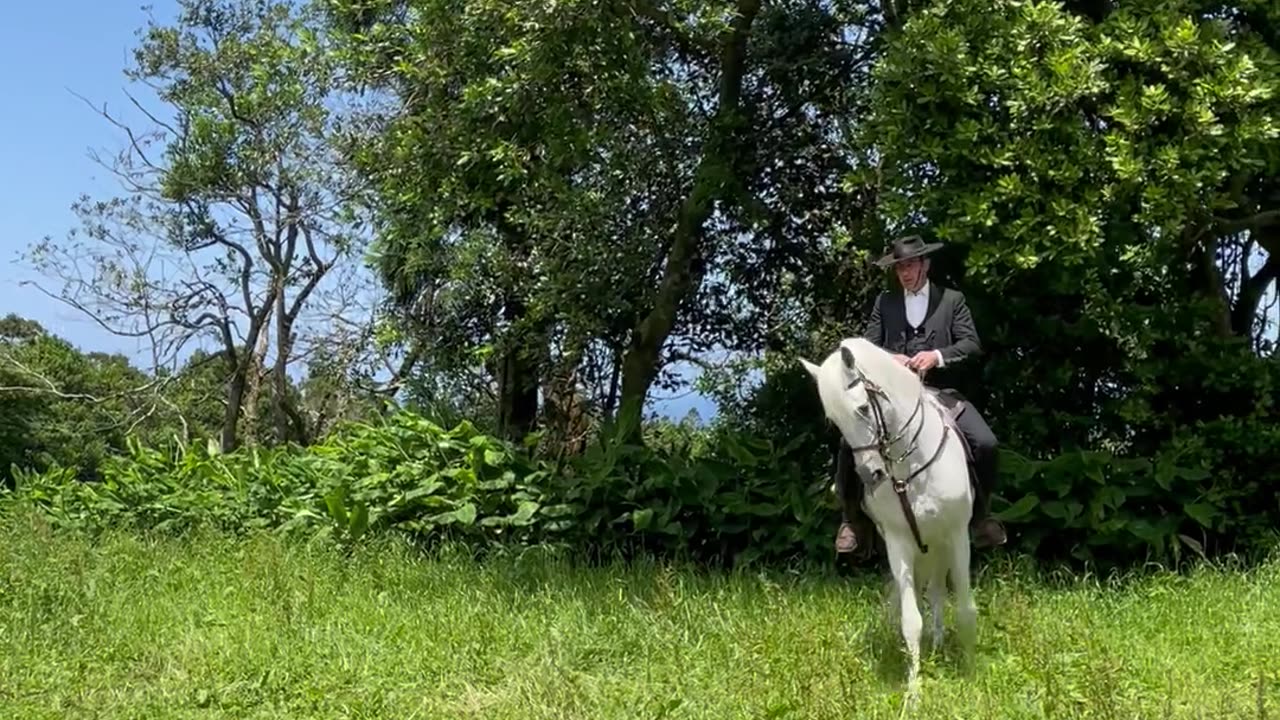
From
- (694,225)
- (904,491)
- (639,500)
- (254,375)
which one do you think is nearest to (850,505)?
(904,491)

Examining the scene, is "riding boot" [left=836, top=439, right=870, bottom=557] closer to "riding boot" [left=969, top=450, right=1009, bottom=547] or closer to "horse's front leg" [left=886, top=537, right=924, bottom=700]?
"horse's front leg" [left=886, top=537, right=924, bottom=700]

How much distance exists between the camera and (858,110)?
10141 millimetres

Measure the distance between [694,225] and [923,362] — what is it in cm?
465

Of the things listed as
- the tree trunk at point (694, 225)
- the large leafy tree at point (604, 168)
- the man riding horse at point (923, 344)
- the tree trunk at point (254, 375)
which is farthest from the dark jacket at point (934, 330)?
the tree trunk at point (254, 375)

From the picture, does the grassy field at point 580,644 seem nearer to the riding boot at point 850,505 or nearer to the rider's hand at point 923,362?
the riding boot at point 850,505

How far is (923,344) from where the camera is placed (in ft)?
20.1

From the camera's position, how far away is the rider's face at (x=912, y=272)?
610cm

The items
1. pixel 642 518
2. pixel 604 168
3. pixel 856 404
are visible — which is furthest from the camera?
pixel 604 168

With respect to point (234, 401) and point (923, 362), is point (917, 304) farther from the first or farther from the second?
point (234, 401)

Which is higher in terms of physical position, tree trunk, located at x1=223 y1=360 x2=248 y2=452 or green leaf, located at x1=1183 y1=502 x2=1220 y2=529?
tree trunk, located at x1=223 y1=360 x2=248 y2=452

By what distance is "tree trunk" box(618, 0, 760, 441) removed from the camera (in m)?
9.74

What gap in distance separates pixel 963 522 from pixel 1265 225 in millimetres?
4616

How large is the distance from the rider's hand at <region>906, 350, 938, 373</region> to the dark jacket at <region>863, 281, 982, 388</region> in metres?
0.06

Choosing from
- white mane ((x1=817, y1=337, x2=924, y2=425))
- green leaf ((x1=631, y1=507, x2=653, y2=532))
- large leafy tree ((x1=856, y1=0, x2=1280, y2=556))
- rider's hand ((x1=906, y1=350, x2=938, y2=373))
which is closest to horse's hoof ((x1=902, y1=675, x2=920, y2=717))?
white mane ((x1=817, y1=337, x2=924, y2=425))
